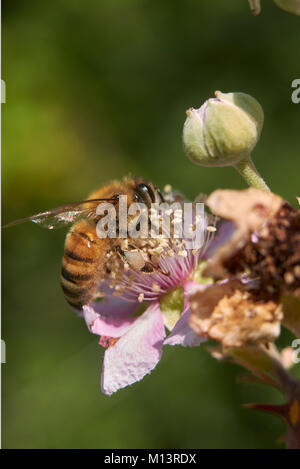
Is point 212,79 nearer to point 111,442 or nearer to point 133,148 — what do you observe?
point 133,148

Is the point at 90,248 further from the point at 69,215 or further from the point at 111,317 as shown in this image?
the point at 111,317

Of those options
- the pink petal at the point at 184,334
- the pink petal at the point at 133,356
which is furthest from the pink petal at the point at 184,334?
the pink petal at the point at 133,356

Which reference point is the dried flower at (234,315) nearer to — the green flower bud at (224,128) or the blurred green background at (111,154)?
the green flower bud at (224,128)

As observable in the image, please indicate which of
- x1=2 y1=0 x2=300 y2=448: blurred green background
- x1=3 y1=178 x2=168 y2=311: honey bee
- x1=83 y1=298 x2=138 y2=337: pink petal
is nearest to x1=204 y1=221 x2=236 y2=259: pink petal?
x1=3 y1=178 x2=168 y2=311: honey bee

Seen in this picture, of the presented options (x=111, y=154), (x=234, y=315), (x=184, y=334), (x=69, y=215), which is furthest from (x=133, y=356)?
(x=111, y=154)

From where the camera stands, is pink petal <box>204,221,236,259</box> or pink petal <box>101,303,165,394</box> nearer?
pink petal <box>101,303,165,394</box>

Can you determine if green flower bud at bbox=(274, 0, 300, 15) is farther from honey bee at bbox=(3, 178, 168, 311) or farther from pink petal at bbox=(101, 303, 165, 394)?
pink petal at bbox=(101, 303, 165, 394)
